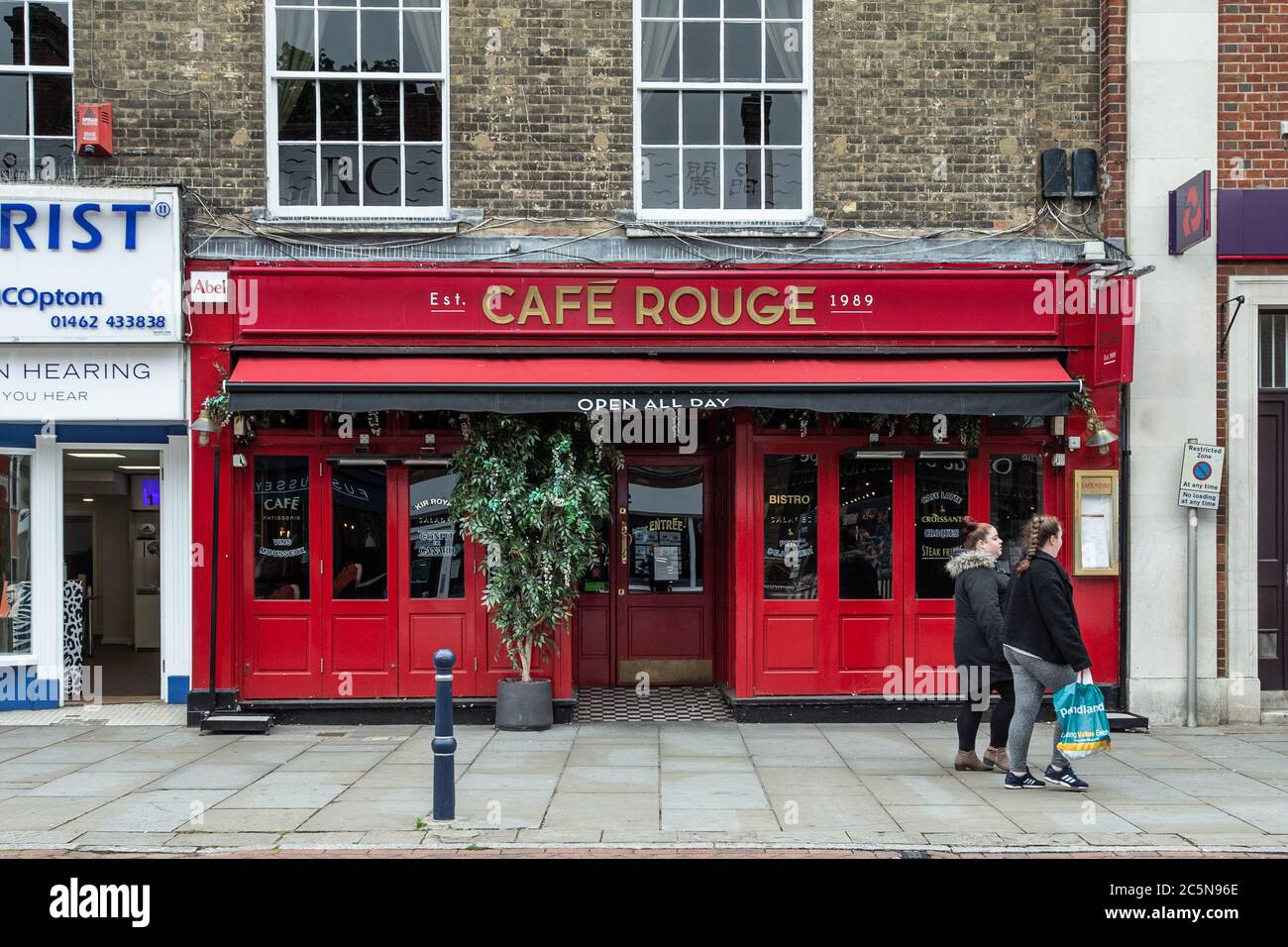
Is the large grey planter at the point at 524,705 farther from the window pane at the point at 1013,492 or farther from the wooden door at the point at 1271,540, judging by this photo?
the wooden door at the point at 1271,540

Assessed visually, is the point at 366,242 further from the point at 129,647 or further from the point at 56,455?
the point at 129,647

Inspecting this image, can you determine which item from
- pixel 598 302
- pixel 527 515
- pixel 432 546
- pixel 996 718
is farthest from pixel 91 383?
pixel 996 718

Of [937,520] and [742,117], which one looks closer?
[937,520]

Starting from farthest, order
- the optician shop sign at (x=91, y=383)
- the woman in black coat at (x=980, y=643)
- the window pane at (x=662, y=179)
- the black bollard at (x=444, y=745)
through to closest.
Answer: the window pane at (x=662, y=179) < the optician shop sign at (x=91, y=383) < the woman in black coat at (x=980, y=643) < the black bollard at (x=444, y=745)

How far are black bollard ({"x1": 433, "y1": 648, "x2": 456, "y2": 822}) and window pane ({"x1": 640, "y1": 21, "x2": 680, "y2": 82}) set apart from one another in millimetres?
6328

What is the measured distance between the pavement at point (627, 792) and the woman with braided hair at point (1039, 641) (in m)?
0.24

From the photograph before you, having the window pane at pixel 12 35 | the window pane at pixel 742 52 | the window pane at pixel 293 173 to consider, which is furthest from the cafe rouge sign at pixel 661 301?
the window pane at pixel 12 35

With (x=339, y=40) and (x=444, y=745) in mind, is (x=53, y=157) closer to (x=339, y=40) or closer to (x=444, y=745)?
(x=339, y=40)

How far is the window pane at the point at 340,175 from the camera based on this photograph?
10547 millimetres

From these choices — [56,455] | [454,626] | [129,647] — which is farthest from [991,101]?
[129,647]

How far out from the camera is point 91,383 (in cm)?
1013

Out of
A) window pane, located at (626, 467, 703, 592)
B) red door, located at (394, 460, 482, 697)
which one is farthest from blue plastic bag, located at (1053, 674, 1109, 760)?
red door, located at (394, 460, 482, 697)

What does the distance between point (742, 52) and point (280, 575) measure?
670cm

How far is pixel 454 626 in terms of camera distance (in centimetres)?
1041
